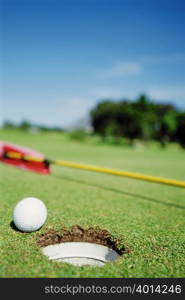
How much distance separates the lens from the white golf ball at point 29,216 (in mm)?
3605

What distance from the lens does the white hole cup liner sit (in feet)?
11.7

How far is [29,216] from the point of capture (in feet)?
11.9

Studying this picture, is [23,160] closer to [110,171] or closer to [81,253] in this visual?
[110,171]

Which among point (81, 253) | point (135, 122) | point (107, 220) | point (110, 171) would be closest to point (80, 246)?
point (81, 253)

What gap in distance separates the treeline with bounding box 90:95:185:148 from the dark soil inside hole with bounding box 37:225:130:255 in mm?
36038

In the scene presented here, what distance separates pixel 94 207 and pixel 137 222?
3.40ft

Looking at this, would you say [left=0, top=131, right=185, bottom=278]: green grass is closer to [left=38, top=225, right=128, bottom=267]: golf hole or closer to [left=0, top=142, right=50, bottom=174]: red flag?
[left=38, top=225, right=128, bottom=267]: golf hole

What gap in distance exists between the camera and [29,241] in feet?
11.1

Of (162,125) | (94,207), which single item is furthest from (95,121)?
(94,207)

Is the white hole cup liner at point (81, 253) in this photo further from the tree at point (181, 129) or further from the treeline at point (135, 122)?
the tree at point (181, 129)

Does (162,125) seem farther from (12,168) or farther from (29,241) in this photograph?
(29,241)

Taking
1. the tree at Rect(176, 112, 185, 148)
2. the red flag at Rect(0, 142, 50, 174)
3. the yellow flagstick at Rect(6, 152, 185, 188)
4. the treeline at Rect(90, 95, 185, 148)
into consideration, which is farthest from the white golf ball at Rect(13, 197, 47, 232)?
the tree at Rect(176, 112, 185, 148)

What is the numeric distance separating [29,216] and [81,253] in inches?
35.4

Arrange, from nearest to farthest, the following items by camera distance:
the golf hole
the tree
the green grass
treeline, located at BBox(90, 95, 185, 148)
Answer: the green grass < the golf hole < treeline, located at BBox(90, 95, 185, 148) < the tree
